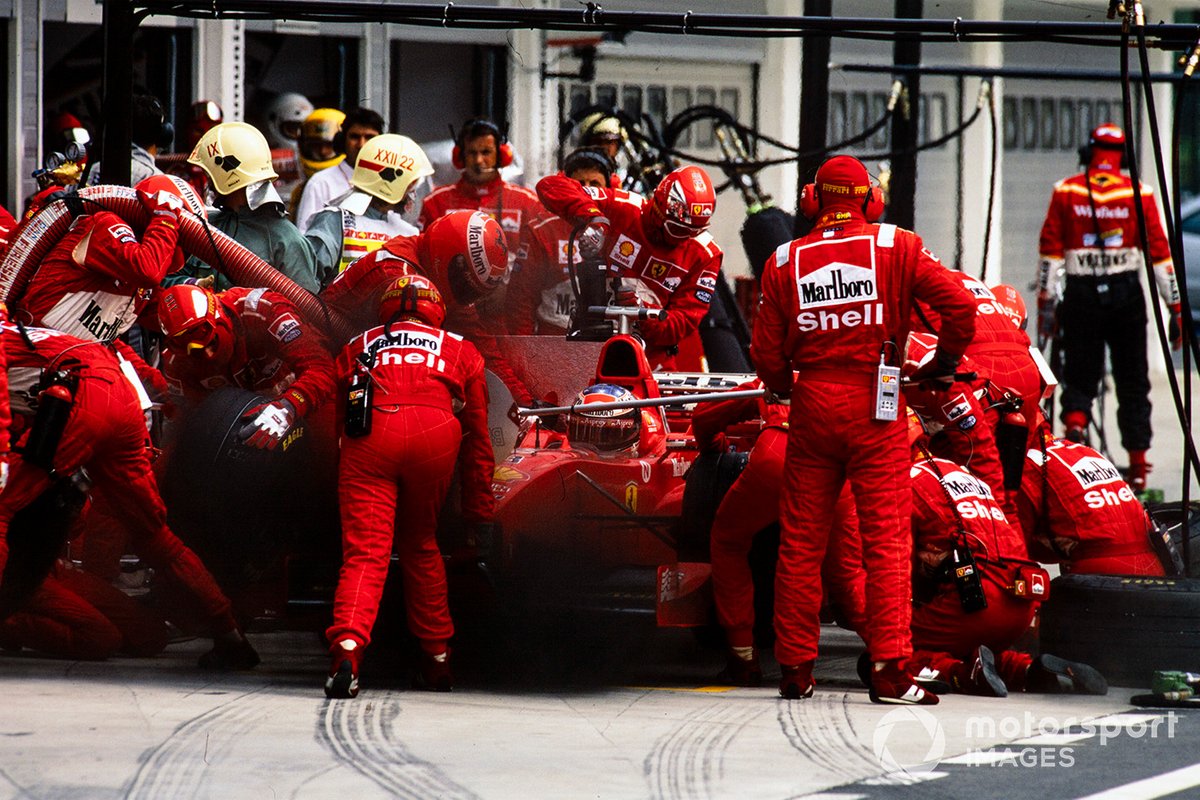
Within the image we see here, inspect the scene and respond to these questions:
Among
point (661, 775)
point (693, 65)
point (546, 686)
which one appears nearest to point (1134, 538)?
point (546, 686)

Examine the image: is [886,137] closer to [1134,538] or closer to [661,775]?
[1134,538]

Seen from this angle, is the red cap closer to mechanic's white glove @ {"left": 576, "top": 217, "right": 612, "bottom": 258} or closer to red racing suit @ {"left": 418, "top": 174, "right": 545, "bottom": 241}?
mechanic's white glove @ {"left": 576, "top": 217, "right": 612, "bottom": 258}

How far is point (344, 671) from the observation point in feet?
21.9

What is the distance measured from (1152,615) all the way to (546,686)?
2.34 meters

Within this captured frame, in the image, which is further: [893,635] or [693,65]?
[693,65]

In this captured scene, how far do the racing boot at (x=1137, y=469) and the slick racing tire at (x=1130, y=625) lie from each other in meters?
4.81

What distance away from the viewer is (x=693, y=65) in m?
16.2

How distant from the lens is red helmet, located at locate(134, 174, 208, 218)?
25.3 ft

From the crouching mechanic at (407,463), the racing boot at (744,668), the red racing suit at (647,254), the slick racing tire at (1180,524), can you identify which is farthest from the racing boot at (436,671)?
the slick racing tire at (1180,524)

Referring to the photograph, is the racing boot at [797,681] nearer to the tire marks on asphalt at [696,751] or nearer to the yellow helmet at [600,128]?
the tire marks on asphalt at [696,751]

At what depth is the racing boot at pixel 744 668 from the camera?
7469 mm

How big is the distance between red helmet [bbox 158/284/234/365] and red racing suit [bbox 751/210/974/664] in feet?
7.75

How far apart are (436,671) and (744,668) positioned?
1251 mm

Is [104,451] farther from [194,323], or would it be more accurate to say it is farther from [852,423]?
[852,423]
